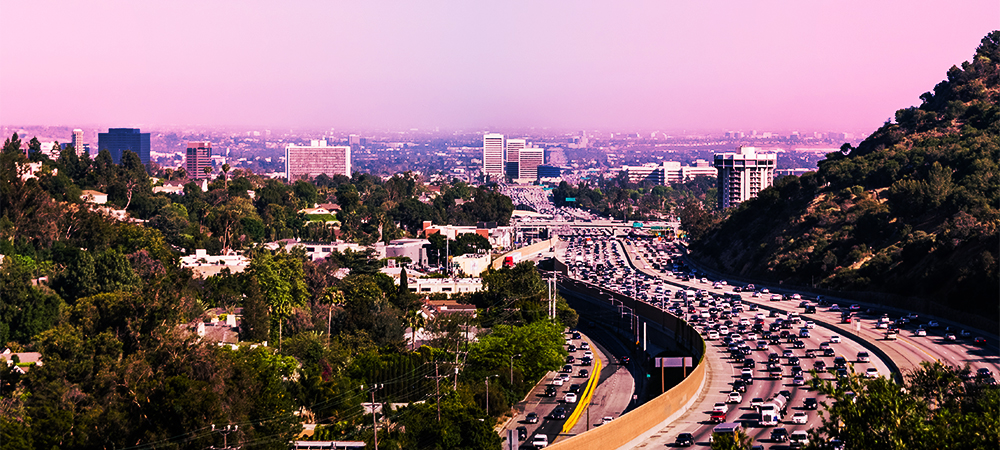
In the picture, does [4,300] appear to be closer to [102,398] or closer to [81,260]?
[81,260]

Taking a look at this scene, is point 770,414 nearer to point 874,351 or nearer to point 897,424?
point 897,424

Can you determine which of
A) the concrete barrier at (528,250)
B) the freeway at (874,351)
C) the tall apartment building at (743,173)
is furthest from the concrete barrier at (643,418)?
the tall apartment building at (743,173)

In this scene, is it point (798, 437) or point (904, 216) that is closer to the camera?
point (798, 437)

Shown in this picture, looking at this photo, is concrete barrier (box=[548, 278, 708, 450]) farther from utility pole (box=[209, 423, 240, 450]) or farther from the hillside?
the hillside

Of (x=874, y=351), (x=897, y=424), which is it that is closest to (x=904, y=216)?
(x=874, y=351)

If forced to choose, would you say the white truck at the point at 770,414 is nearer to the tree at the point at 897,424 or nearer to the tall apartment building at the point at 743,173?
the tree at the point at 897,424

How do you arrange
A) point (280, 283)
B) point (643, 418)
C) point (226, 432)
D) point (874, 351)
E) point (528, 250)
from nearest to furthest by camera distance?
point (226, 432) → point (643, 418) → point (874, 351) → point (280, 283) → point (528, 250)
